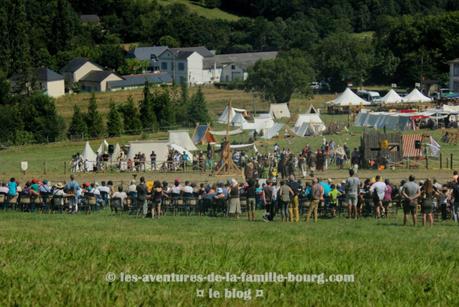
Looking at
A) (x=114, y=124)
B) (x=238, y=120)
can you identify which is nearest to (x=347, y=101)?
(x=238, y=120)

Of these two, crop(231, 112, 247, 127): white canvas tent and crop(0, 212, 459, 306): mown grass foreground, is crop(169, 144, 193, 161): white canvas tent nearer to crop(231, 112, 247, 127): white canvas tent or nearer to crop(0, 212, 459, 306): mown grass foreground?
crop(231, 112, 247, 127): white canvas tent

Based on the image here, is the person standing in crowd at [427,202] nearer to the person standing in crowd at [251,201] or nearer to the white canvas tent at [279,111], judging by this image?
the person standing in crowd at [251,201]

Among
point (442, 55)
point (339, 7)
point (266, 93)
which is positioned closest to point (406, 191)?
point (266, 93)

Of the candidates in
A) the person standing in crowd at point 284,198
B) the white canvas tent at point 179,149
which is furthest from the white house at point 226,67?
the person standing in crowd at point 284,198

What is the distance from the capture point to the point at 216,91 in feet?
343

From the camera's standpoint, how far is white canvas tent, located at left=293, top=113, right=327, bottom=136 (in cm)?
5876

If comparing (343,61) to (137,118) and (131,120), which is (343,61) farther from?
(131,120)

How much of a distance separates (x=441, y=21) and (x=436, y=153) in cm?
6279

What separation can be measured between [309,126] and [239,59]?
68.4 metres

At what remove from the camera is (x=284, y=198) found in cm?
2531

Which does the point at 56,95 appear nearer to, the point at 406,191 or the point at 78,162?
the point at 78,162

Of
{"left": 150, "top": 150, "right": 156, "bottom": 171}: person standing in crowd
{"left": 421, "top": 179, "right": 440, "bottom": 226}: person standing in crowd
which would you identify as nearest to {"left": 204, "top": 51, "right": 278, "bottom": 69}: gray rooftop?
{"left": 150, "top": 150, "right": 156, "bottom": 171}: person standing in crowd

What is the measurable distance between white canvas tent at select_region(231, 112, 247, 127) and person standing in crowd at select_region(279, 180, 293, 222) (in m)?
35.0

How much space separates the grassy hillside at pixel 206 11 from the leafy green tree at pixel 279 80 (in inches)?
2578
